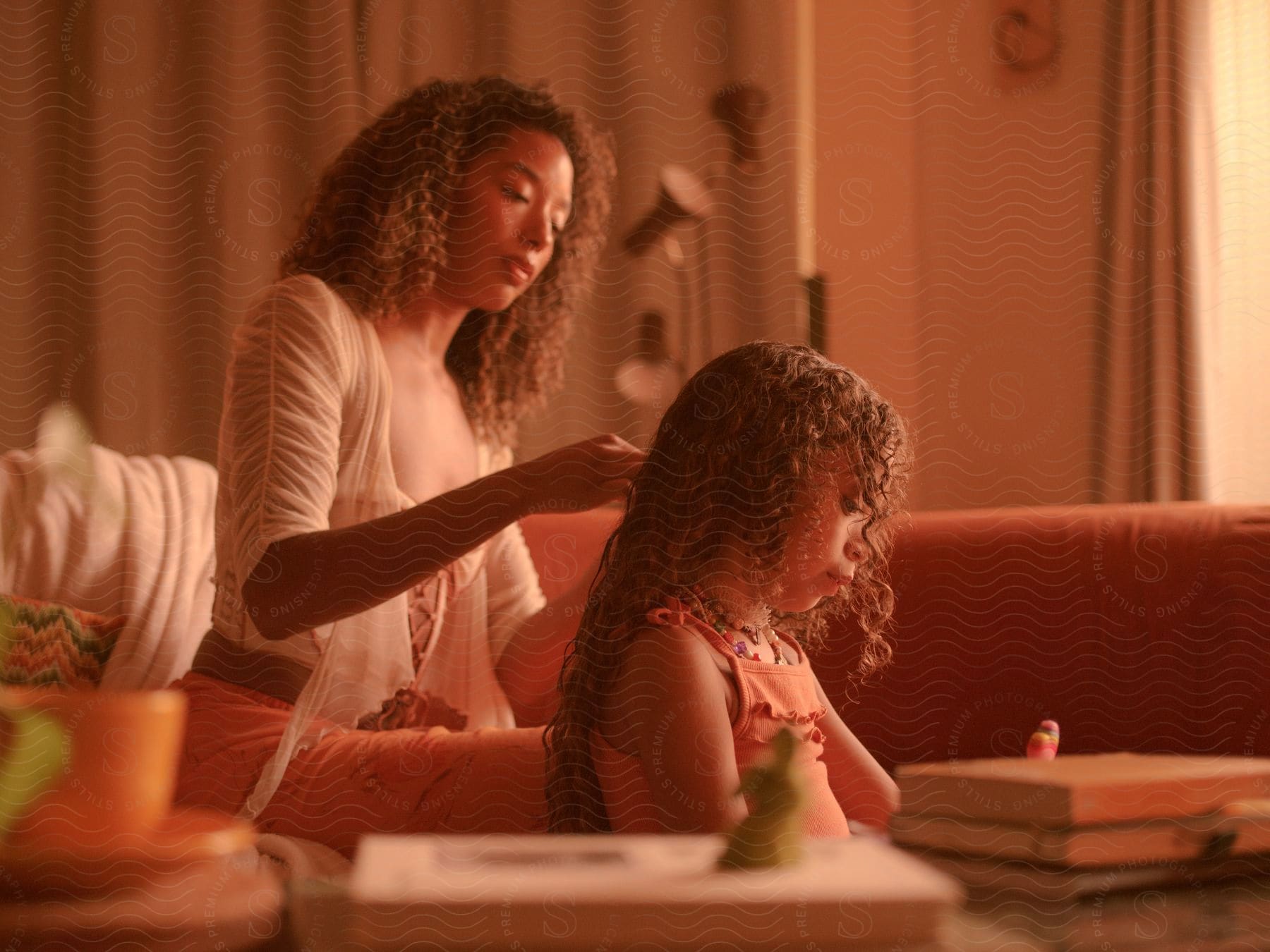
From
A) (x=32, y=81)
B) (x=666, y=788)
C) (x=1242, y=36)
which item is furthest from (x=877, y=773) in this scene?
(x=32, y=81)

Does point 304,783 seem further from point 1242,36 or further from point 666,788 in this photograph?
point 1242,36

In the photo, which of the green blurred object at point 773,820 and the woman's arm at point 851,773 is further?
the woman's arm at point 851,773

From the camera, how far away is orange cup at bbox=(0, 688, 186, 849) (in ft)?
1.47

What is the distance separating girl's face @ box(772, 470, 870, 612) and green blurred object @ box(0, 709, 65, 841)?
1.06 ft

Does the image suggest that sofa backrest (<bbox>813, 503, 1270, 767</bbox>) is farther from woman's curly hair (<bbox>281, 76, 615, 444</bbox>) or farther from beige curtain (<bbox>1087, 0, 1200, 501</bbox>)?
woman's curly hair (<bbox>281, 76, 615, 444</bbox>)

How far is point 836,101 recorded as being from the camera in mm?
521

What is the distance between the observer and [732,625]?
530 mm

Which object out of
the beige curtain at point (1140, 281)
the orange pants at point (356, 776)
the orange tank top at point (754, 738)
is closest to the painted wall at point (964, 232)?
the beige curtain at point (1140, 281)

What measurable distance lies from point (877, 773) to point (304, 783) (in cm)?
27

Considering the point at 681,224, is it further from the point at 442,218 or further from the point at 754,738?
the point at 754,738

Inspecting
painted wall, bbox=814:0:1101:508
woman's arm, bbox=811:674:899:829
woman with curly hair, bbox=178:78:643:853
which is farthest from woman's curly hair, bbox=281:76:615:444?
woman's arm, bbox=811:674:899:829

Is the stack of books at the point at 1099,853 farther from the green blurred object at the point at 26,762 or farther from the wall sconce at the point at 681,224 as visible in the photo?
the green blurred object at the point at 26,762

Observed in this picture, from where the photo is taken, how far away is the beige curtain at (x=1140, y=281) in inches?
21.0

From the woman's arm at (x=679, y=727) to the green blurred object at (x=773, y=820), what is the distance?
0.03 metres
